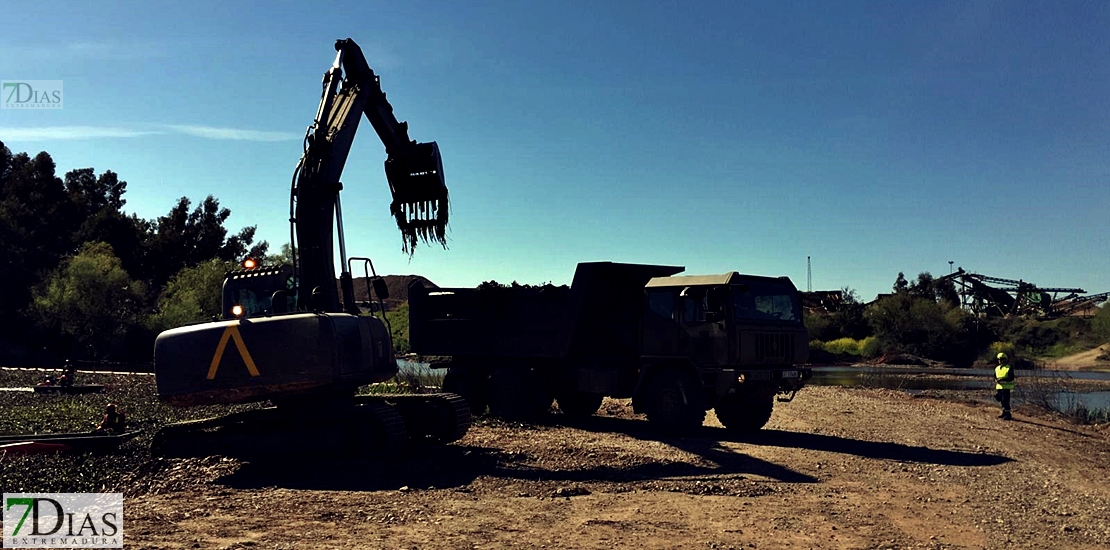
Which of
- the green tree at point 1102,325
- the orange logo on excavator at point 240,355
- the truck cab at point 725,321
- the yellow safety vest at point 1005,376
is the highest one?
the green tree at point 1102,325

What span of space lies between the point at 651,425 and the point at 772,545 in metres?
8.67

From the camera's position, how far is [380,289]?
1217 cm

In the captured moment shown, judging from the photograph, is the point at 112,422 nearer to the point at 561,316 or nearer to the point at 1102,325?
the point at 561,316

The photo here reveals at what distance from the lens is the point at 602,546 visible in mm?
7453

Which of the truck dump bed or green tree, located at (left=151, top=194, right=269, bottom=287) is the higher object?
green tree, located at (left=151, top=194, right=269, bottom=287)

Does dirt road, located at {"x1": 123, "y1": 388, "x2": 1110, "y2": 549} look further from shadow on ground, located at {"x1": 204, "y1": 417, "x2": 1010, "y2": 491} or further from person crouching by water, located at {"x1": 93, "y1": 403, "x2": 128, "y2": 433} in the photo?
person crouching by water, located at {"x1": 93, "y1": 403, "x2": 128, "y2": 433}

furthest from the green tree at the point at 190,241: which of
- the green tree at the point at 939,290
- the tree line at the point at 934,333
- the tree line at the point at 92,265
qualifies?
the green tree at the point at 939,290

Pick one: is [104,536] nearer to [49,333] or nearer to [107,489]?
[107,489]

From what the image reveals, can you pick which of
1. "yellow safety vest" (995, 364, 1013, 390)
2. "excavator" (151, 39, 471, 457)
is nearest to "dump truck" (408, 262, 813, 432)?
"excavator" (151, 39, 471, 457)

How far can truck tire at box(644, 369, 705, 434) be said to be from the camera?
1474cm

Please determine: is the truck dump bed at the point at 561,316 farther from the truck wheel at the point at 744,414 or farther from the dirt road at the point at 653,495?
the dirt road at the point at 653,495

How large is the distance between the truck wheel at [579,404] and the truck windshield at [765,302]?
14.6 feet

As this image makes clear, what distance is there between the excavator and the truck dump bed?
322cm

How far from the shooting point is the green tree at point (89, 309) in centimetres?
4853
